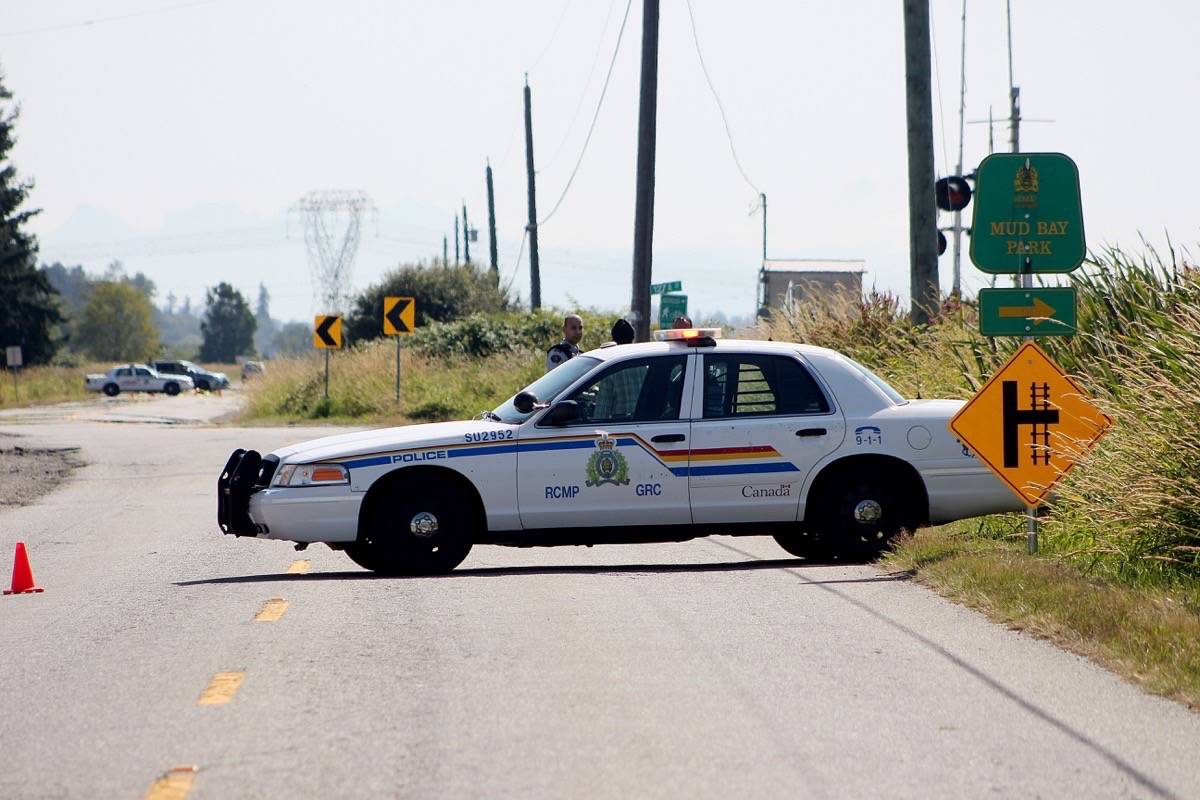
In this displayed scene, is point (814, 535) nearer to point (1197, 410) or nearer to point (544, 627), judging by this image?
point (1197, 410)

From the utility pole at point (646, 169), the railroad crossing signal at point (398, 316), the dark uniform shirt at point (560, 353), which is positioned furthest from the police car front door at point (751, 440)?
the railroad crossing signal at point (398, 316)

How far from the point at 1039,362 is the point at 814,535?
6.84 ft

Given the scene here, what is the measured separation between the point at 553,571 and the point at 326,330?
27.4 m

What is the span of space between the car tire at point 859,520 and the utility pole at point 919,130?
668 centimetres

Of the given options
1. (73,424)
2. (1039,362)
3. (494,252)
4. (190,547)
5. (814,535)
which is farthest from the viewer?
(494,252)

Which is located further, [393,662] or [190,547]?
[190,547]

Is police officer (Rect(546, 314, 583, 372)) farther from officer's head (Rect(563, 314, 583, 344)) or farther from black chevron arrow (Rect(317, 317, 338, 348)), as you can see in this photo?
black chevron arrow (Rect(317, 317, 338, 348))

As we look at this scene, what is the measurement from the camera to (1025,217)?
11.8 meters

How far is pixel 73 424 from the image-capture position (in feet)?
135

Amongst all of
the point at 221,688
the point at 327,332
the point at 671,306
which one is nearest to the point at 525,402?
the point at 221,688

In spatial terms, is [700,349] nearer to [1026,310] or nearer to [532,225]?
[1026,310]

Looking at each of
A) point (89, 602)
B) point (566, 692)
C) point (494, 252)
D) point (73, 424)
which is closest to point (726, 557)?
point (89, 602)

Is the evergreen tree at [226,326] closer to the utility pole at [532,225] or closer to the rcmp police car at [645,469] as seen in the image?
the utility pole at [532,225]

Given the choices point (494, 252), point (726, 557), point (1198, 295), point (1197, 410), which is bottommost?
point (726, 557)
